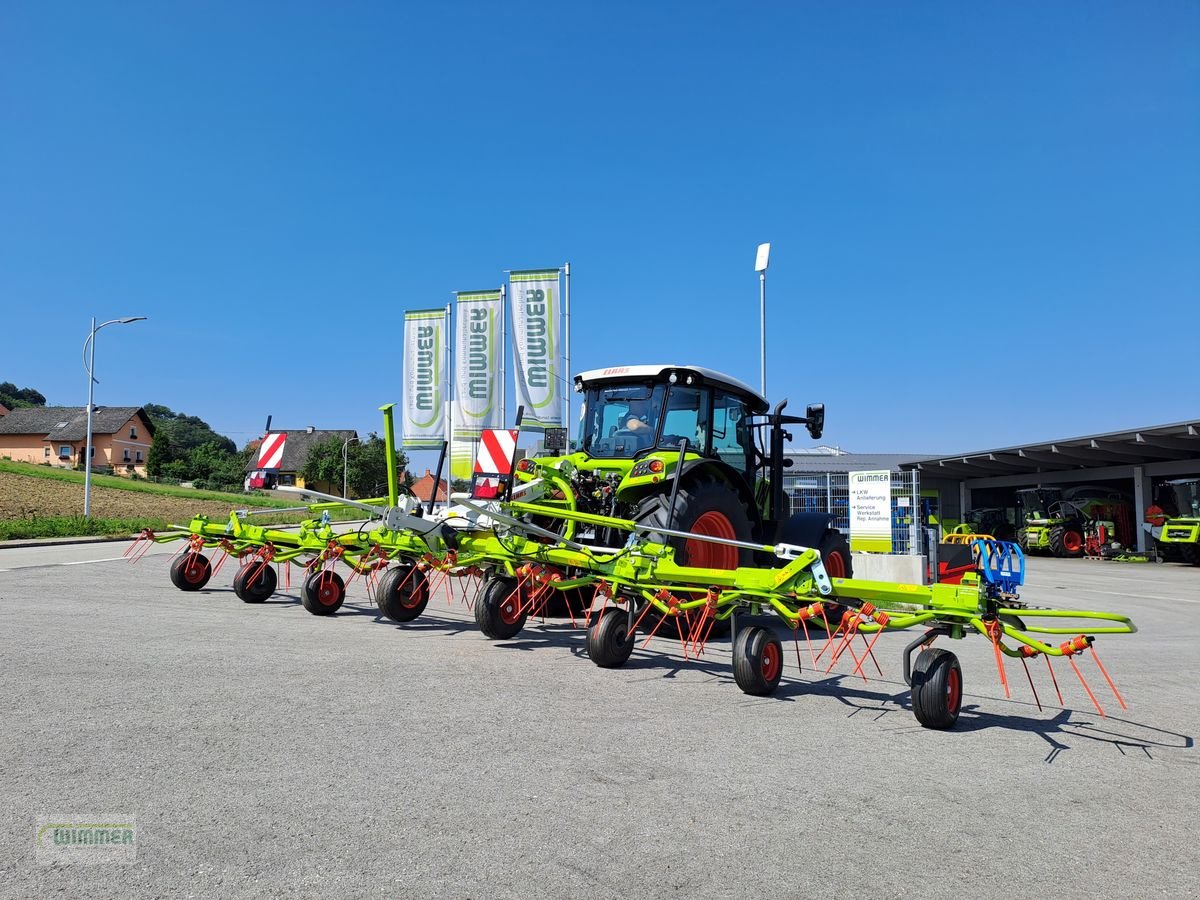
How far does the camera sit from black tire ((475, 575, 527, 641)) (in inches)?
301

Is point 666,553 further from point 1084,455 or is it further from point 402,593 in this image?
point 1084,455

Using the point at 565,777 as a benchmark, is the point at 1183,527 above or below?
above

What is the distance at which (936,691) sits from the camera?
486cm

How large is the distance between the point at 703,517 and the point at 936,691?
3.17 meters

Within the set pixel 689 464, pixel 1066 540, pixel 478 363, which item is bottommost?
pixel 1066 540

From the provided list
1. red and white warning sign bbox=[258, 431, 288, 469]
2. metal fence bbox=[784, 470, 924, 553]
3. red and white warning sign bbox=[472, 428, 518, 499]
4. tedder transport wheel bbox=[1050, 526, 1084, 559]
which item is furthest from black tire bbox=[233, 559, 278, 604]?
tedder transport wheel bbox=[1050, 526, 1084, 559]

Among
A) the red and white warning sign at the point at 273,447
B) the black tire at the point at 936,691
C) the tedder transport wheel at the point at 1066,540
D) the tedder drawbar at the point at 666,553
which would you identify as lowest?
the tedder transport wheel at the point at 1066,540

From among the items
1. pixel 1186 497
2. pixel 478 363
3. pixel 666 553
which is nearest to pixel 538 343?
pixel 478 363

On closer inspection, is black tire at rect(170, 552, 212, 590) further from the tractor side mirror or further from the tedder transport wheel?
the tedder transport wheel

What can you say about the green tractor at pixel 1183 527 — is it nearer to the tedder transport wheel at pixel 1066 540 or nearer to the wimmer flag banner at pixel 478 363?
the tedder transport wheel at pixel 1066 540

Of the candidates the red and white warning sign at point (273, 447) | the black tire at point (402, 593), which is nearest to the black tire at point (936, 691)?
the black tire at point (402, 593)

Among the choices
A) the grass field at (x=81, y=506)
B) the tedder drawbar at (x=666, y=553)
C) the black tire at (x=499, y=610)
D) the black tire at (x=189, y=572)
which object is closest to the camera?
the tedder drawbar at (x=666, y=553)

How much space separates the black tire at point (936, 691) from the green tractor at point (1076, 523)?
87.9 ft

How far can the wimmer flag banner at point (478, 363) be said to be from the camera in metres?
22.4
